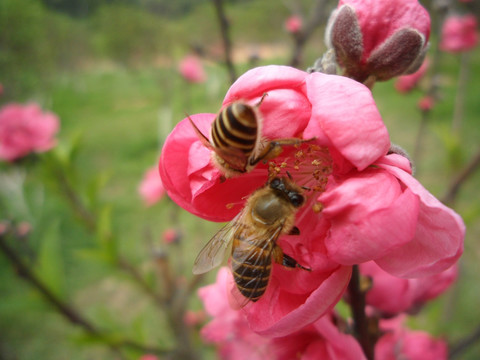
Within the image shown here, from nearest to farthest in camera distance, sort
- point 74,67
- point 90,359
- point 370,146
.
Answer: point 370,146, point 90,359, point 74,67

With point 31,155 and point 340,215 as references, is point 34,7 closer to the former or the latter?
point 31,155

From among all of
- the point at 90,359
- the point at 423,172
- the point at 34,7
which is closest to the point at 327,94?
the point at 90,359

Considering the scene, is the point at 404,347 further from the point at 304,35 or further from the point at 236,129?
the point at 304,35

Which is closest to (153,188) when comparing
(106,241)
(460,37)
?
(106,241)

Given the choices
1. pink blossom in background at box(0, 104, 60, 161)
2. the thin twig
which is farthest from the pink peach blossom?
pink blossom in background at box(0, 104, 60, 161)

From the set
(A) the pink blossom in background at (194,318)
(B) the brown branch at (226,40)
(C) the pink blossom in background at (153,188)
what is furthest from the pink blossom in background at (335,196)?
(C) the pink blossom in background at (153,188)
